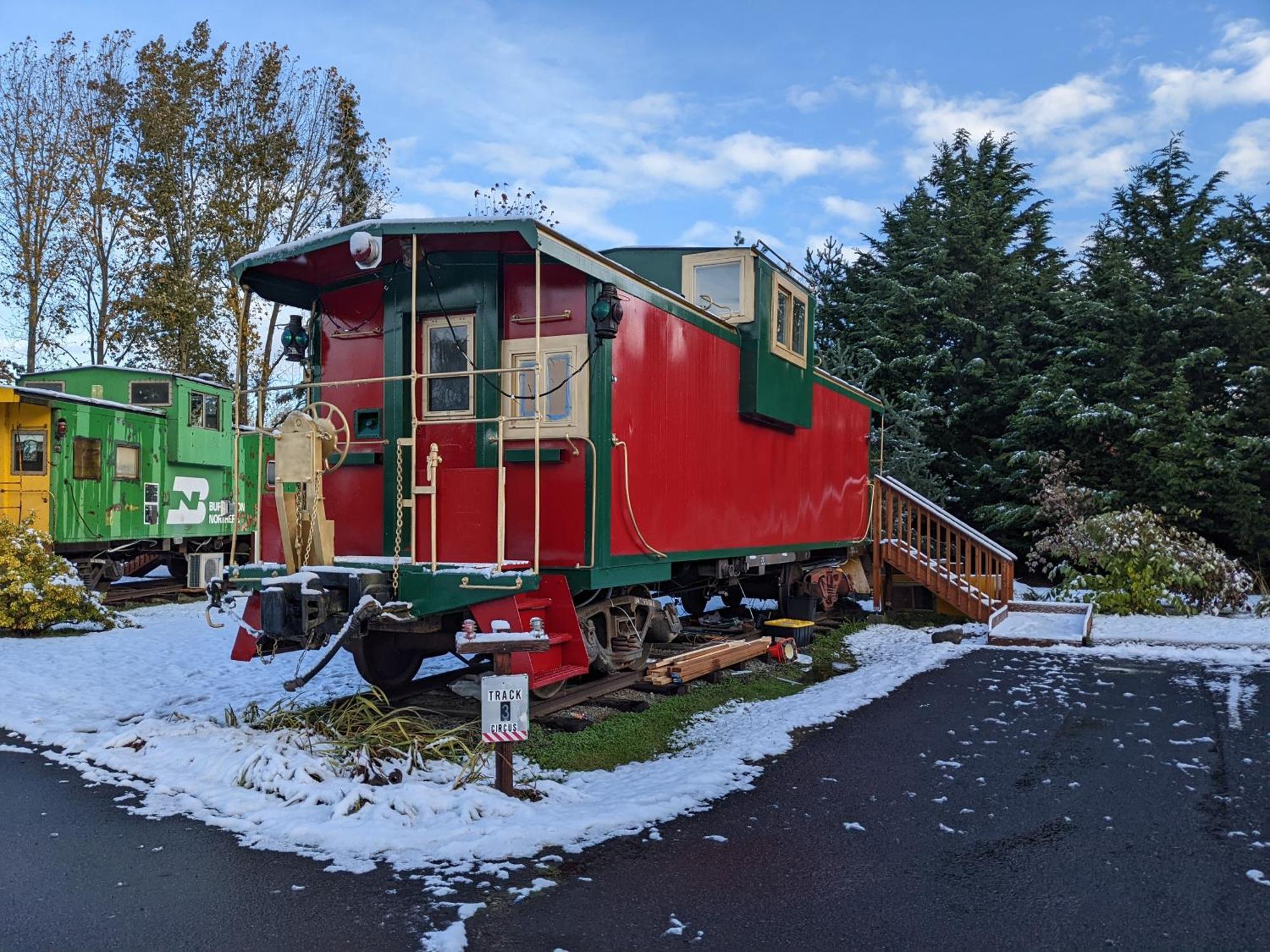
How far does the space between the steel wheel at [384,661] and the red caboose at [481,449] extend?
19 millimetres

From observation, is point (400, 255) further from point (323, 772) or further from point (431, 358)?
point (323, 772)

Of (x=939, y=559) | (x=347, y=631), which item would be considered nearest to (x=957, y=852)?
(x=347, y=631)

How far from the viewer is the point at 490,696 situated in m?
4.77

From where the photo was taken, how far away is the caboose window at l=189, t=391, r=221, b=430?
1593 cm

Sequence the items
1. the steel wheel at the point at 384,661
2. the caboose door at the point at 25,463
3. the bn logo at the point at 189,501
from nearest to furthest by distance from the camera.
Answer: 1. the steel wheel at the point at 384,661
2. the caboose door at the point at 25,463
3. the bn logo at the point at 189,501

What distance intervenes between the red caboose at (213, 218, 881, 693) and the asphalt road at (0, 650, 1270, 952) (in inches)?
70.2

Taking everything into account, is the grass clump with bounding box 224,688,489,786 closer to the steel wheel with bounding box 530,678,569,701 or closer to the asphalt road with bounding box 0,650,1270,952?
the steel wheel with bounding box 530,678,569,701

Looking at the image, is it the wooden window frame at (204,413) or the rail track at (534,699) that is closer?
the rail track at (534,699)

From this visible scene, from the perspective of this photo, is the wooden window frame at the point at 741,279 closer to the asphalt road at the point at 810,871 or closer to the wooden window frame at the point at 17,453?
the asphalt road at the point at 810,871

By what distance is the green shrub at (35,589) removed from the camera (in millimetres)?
10297

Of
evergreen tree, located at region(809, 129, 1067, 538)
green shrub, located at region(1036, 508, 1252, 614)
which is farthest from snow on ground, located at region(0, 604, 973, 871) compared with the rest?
evergreen tree, located at region(809, 129, 1067, 538)

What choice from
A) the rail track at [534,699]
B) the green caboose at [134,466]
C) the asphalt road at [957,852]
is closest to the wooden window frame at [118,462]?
the green caboose at [134,466]

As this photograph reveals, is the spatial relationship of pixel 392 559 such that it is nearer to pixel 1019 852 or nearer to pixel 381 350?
pixel 381 350

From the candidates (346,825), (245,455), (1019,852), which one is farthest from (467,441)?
(245,455)
